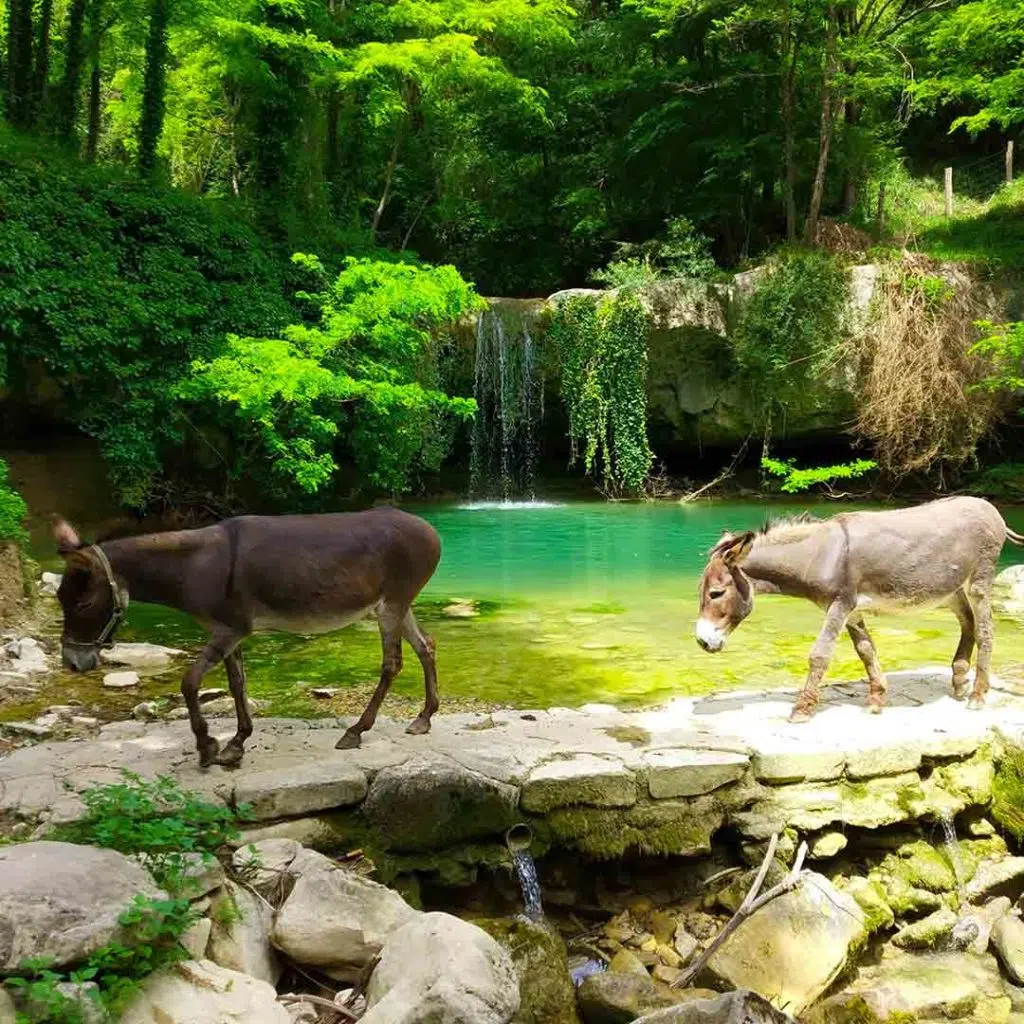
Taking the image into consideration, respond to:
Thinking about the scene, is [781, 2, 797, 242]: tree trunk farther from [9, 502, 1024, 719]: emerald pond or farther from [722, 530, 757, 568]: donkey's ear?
[722, 530, 757, 568]: donkey's ear

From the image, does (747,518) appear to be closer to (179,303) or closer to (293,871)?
(179,303)

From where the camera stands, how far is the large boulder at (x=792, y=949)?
3.97 m

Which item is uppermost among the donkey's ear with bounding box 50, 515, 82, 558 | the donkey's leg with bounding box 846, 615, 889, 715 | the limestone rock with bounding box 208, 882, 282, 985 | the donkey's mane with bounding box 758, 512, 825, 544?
the donkey's mane with bounding box 758, 512, 825, 544

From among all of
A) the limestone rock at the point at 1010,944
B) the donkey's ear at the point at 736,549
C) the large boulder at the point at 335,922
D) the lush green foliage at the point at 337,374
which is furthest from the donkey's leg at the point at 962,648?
the lush green foliage at the point at 337,374

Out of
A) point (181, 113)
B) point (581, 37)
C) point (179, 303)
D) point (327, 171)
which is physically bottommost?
point (179, 303)

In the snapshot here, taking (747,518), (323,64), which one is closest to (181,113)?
(323,64)

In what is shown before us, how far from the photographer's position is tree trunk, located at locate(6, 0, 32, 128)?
18.1m

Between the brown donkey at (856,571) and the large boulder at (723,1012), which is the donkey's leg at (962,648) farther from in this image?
the large boulder at (723,1012)

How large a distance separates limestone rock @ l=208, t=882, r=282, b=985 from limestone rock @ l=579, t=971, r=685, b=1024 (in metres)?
1.30

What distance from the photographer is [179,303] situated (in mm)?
14102

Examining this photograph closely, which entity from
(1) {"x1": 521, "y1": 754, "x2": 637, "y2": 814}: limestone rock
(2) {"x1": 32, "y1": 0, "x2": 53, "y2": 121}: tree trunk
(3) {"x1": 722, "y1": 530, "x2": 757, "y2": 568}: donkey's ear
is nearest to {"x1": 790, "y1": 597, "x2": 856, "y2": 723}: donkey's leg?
(3) {"x1": 722, "y1": 530, "x2": 757, "y2": 568}: donkey's ear

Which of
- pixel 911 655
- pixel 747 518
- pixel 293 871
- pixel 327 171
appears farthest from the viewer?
pixel 327 171

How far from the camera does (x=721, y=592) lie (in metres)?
5.70

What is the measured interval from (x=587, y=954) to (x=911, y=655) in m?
5.01
